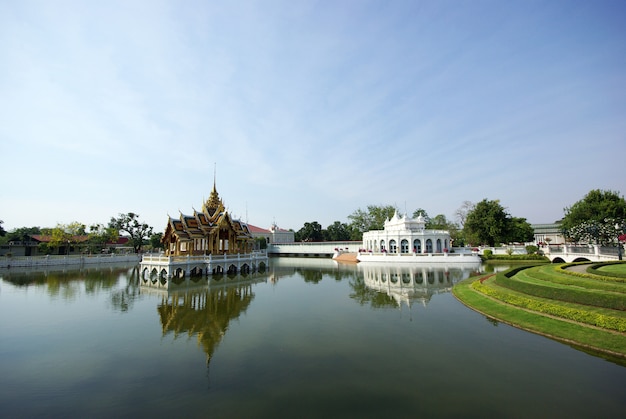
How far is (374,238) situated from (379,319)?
140ft

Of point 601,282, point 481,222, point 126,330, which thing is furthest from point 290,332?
point 481,222

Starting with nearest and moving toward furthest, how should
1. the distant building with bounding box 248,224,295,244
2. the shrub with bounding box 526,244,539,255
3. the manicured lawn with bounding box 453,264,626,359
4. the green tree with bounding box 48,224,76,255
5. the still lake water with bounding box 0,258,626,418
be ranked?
1. the still lake water with bounding box 0,258,626,418
2. the manicured lawn with bounding box 453,264,626,359
3. the shrub with bounding box 526,244,539,255
4. the green tree with bounding box 48,224,76,255
5. the distant building with bounding box 248,224,295,244

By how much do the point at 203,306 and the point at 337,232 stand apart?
77.2m

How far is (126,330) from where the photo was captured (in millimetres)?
13594

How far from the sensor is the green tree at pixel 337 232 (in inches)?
3696

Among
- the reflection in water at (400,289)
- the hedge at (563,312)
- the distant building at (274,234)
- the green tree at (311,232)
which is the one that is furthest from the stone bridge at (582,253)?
the distant building at (274,234)

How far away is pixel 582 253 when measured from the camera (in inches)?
1359

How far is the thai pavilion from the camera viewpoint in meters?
34.2

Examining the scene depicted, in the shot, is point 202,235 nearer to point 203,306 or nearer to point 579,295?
point 203,306

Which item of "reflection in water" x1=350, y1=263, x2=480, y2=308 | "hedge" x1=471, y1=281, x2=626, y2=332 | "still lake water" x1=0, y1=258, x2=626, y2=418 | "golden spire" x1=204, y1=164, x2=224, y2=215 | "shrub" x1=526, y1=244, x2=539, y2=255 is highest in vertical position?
"golden spire" x1=204, y1=164, x2=224, y2=215

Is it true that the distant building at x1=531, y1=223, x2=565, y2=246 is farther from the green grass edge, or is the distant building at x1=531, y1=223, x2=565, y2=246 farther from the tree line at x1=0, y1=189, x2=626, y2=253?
the green grass edge

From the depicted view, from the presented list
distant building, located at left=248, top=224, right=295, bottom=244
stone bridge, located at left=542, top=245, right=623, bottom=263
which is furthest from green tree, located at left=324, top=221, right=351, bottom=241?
stone bridge, located at left=542, top=245, right=623, bottom=263

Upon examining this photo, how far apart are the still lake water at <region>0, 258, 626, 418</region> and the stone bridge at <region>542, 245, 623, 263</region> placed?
2548cm

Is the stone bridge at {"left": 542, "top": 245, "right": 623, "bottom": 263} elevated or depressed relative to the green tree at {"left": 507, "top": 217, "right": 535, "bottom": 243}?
depressed
